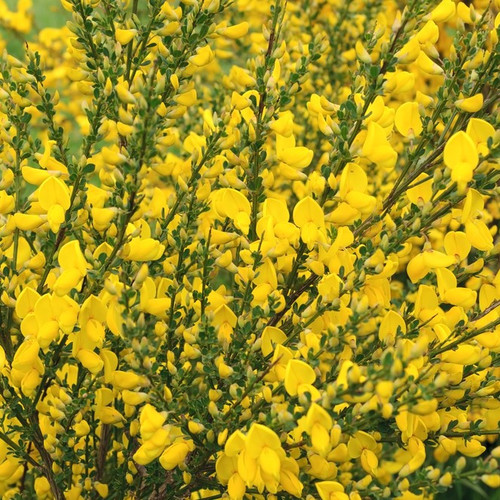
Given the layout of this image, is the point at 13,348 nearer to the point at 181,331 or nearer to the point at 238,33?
the point at 181,331

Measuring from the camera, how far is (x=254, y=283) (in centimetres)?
153

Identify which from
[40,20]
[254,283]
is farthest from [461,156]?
[40,20]

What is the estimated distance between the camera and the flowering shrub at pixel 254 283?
4.27 ft

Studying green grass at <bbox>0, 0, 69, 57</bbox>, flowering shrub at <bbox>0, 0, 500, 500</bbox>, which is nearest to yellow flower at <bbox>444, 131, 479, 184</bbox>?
flowering shrub at <bbox>0, 0, 500, 500</bbox>

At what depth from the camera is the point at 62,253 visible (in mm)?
1362

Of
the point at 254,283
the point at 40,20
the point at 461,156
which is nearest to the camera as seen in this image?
the point at 461,156

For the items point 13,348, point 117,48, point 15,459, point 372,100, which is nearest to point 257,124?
point 372,100

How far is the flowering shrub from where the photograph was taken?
1.30 m

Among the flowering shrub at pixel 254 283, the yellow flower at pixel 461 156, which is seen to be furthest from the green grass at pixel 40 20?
the yellow flower at pixel 461 156

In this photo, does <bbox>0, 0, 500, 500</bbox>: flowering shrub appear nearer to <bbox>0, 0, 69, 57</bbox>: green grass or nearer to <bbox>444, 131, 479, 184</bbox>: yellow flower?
<bbox>444, 131, 479, 184</bbox>: yellow flower

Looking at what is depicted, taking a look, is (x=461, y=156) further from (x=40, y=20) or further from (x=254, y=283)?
(x=40, y=20)

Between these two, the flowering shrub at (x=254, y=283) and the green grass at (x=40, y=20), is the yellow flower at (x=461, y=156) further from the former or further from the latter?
the green grass at (x=40, y=20)

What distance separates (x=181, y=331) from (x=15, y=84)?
628 mm

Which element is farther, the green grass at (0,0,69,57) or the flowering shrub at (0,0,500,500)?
the green grass at (0,0,69,57)
